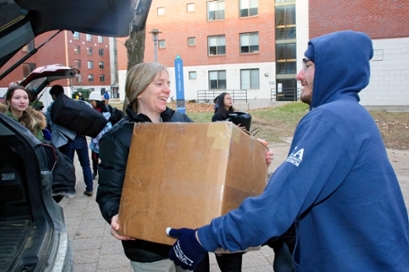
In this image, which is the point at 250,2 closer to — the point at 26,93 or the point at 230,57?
the point at 230,57

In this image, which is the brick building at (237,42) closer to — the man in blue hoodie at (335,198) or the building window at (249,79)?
the building window at (249,79)

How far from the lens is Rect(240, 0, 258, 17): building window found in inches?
1332

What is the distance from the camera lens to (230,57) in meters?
34.7

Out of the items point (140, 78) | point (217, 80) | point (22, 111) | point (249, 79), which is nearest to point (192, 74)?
point (217, 80)

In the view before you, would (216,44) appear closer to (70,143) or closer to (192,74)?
(192,74)

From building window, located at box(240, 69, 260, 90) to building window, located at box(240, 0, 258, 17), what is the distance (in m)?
4.85

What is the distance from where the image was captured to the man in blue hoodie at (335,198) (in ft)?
4.78

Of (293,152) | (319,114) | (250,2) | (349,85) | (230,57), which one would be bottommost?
(293,152)

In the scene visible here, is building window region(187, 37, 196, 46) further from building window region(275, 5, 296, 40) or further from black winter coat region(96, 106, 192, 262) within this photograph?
black winter coat region(96, 106, 192, 262)

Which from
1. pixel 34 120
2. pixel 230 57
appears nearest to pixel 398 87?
pixel 230 57

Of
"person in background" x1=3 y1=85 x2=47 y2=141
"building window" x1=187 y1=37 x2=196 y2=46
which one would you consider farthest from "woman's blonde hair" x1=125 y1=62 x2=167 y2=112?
"building window" x1=187 y1=37 x2=196 y2=46

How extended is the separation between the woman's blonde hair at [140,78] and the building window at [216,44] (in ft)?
109

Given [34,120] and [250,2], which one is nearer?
[34,120]

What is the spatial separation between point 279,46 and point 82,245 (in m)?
31.7
